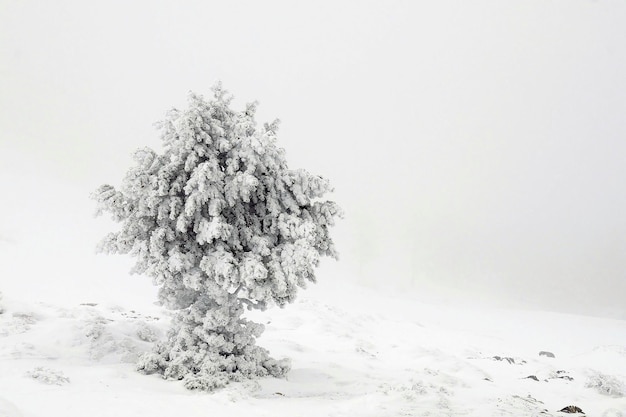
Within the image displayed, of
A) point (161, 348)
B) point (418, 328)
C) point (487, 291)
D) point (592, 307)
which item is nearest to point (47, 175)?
point (418, 328)

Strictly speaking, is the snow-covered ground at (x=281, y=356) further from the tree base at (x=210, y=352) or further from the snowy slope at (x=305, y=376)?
the tree base at (x=210, y=352)

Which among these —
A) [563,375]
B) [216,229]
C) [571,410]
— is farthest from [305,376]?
[563,375]

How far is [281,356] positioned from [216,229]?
7399mm

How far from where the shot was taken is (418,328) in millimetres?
29516

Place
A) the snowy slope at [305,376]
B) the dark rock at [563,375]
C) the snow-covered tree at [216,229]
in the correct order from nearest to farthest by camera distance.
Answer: the snowy slope at [305,376], the snow-covered tree at [216,229], the dark rock at [563,375]

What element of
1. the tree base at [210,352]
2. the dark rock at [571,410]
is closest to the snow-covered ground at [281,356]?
the dark rock at [571,410]

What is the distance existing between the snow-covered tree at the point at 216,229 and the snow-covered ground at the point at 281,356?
A: 1.29 metres

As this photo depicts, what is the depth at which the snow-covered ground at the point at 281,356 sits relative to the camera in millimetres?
9602

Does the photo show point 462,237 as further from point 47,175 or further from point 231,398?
point 231,398

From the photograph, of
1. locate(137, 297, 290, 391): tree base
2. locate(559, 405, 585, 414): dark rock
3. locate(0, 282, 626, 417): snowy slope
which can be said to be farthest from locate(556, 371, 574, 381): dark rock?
locate(137, 297, 290, 391): tree base

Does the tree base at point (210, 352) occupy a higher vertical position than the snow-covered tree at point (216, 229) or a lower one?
lower

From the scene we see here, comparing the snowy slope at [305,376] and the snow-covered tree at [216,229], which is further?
the snow-covered tree at [216,229]

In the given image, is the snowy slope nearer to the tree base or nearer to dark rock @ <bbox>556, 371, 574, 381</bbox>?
dark rock @ <bbox>556, 371, 574, 381</bbox>

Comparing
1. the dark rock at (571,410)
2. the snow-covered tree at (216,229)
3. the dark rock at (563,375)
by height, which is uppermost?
the snow-covered tree at (216,229)
